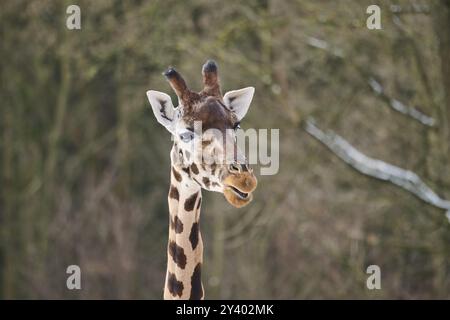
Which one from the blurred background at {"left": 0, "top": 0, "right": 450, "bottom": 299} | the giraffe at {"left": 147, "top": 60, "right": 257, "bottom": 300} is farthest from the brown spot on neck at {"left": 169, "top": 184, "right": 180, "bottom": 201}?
the blurred background at {"left": 0, "top": 0, "right": 450, "bottom": 299}

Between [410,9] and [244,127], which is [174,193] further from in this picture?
[244,127]

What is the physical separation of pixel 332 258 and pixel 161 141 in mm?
6564

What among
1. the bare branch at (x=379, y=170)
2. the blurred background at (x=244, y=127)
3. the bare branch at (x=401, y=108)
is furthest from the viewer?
the blurred background at (x=244, y=127)

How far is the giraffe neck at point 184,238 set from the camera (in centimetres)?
643

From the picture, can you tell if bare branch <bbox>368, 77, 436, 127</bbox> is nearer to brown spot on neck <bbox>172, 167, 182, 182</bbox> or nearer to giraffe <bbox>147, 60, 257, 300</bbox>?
giraffe <bbox>147, 60, 257, 300</bbox>

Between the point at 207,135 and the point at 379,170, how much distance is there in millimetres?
7129

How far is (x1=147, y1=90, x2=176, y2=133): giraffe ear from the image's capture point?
6316 millimetres

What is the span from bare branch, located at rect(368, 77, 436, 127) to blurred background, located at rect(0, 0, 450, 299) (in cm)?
3

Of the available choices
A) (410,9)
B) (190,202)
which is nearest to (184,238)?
(190,202)

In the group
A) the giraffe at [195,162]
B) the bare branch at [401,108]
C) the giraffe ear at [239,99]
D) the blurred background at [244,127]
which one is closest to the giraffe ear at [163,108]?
the giraffe at [195,162]

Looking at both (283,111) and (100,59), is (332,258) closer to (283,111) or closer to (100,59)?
(283,111)

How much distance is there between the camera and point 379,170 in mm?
12820

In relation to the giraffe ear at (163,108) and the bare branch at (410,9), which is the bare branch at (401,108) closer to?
the bare branch at (410,9)

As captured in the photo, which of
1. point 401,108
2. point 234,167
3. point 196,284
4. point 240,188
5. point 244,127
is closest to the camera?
point 240,188
